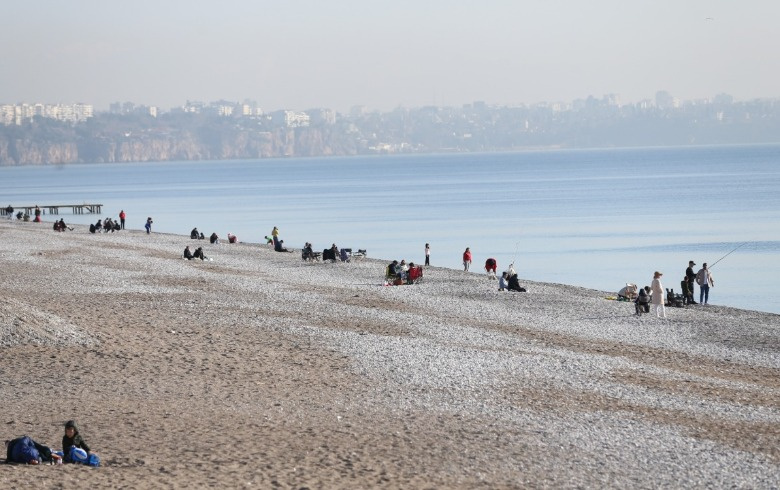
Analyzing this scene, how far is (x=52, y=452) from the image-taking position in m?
13.5

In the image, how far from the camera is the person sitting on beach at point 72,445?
13273mm

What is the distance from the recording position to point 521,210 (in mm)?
100250

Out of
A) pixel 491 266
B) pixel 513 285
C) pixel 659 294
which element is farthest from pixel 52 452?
pixel 491 266

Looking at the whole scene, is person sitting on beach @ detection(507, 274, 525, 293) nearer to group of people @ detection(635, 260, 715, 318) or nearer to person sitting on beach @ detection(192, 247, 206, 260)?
group of people @ detection(635, 260, 715, 318)

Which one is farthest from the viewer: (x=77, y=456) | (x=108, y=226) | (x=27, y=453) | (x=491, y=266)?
(x=108, y=226)

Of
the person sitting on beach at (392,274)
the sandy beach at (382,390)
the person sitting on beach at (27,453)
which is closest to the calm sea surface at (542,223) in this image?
the person sitting on beach at (392,274)

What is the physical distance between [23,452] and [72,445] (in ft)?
1.94

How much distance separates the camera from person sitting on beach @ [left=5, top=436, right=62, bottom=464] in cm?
1315

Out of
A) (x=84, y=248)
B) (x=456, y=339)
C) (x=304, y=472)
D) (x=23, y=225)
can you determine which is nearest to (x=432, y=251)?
(x=84, y=248)

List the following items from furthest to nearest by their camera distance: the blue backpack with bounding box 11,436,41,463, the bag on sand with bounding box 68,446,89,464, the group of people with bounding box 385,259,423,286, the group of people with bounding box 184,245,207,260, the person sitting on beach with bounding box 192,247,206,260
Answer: the person sitting on beach with bounding box 192,247,206,260, the group of people with bounding box 184,245,207,260, the group of people with bounding box 385,259,423,286, the bag on sand with bounding box 68,446,89,464, the blue backpack with bounding box 11,436,41,463

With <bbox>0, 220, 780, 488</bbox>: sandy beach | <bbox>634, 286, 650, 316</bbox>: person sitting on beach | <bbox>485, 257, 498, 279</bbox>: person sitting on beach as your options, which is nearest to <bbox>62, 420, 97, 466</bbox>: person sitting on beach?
<bbox>0, 220, 780, 488</bbox>: sandy beach

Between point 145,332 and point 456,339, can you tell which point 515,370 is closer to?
point 456,339

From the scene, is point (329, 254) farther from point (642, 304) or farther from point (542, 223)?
point (542, 223)

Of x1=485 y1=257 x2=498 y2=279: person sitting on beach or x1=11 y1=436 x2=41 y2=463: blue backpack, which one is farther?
x1=485 y1=257 x2=498 y2=279: person sitting on beach
